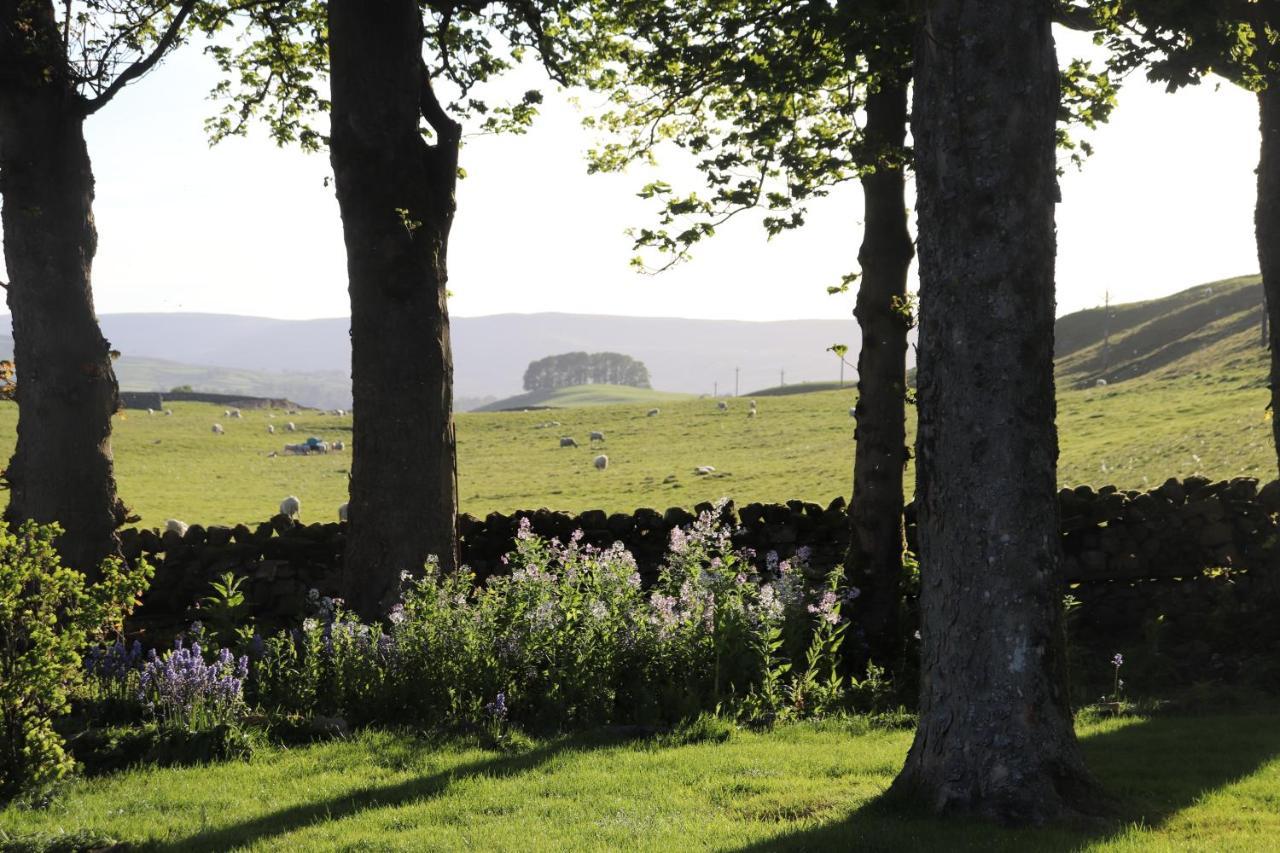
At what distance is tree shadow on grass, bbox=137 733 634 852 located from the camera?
6789 mm

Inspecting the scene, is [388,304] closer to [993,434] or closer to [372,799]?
[372,799]

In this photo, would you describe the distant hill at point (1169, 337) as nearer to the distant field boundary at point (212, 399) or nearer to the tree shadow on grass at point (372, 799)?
the tree shadow on grass at point (372, 799)

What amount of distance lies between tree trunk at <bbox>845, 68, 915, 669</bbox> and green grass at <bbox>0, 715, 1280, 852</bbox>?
3.60 metres

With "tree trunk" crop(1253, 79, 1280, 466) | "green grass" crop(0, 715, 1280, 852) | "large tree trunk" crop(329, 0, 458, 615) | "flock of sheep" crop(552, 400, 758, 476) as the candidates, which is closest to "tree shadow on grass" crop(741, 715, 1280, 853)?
"green grass" crop(0, 715, 1280, 852)

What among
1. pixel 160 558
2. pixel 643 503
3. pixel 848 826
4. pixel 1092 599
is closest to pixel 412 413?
pixel 160 558

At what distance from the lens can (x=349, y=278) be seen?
38.9 ft

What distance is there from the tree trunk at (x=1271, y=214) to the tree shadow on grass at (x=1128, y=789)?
4.59m

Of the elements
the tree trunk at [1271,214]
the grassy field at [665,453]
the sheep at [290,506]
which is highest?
the tree trunk at [1271,214]

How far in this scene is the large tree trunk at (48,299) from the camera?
12.6 meters

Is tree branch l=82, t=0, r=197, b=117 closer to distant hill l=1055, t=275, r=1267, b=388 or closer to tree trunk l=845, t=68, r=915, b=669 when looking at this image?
tree trunk l=845, t=68, r=915, b=669

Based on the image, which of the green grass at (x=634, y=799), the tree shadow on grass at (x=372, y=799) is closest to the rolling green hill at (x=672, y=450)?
the green grass at (x=634, y=799)

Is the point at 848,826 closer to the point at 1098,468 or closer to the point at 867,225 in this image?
the point at 867,225

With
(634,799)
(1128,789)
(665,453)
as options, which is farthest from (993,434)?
(665,453)

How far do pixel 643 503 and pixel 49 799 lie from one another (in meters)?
25.1
